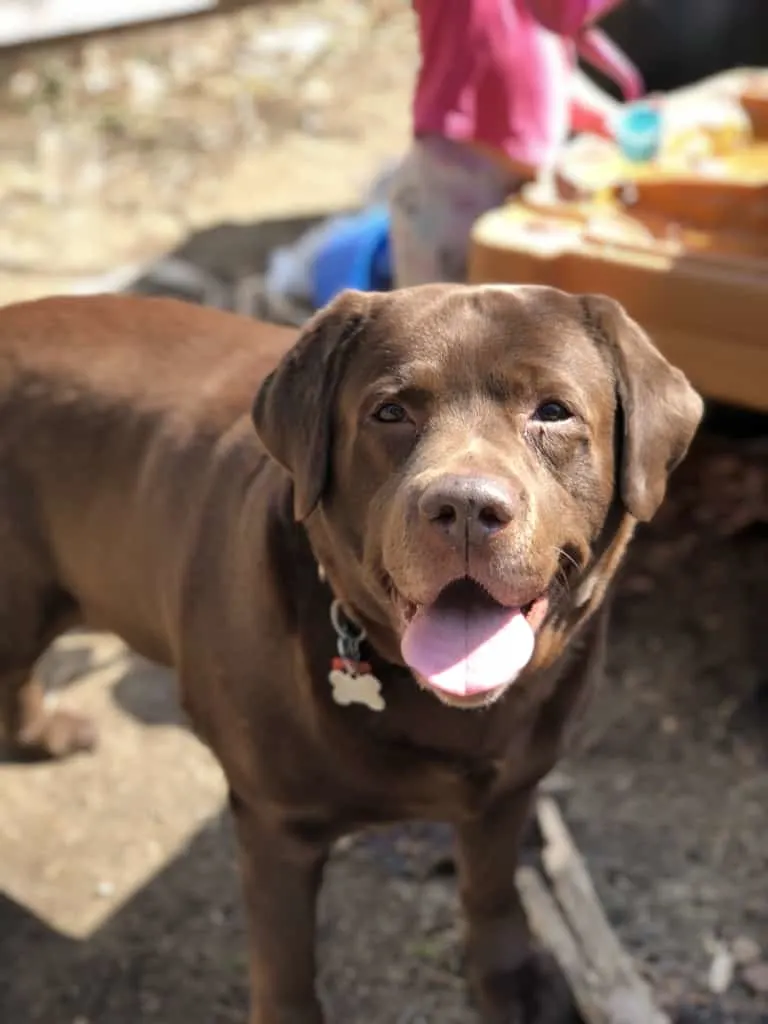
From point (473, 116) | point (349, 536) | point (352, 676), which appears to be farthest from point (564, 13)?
point (352, 676)

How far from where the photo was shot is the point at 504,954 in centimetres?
267

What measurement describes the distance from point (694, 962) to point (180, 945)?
1031mm

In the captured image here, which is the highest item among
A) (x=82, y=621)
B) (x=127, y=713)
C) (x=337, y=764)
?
(x=337, y=764)

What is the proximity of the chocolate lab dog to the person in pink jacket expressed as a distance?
1.12 metres

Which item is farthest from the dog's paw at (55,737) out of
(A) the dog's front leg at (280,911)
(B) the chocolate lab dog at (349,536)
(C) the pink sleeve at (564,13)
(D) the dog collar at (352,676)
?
(C) the pink sleeve at (564,13)

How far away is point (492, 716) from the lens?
2.16 m

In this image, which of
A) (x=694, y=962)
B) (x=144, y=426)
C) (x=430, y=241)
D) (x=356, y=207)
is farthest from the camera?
(x=356, y=207)

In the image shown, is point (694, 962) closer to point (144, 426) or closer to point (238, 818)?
point (238, 818)

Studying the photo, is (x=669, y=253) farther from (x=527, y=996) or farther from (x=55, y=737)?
(x=55, y=737)

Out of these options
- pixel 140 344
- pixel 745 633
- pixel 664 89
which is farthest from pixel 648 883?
pixel 664 89

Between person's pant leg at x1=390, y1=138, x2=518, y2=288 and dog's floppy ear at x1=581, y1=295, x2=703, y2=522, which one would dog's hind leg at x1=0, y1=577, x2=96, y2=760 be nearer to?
dog's floppy ear at x1=581, y1=295, x2=703, y2=522

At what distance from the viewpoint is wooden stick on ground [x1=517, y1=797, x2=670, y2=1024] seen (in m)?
2.58

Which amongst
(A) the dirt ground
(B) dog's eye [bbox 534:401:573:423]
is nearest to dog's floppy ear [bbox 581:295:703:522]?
(B) dog's eye [bbox 534:401:573:423]

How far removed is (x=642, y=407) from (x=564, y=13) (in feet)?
4.92
